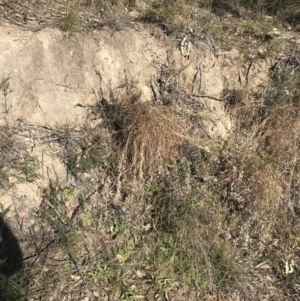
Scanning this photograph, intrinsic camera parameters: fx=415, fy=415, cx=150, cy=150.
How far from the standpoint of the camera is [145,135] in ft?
12.3

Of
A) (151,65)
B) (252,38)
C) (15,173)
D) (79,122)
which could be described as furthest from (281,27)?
(15,173)

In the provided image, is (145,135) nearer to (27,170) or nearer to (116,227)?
(116,227)

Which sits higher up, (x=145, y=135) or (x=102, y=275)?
(x=145, y=135)

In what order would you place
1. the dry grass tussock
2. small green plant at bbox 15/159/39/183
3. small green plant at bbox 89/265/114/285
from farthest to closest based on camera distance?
the dry grass tussock < small green plant at bbox 15/159/39/183 < small green plant at bbox 89/265/114/285

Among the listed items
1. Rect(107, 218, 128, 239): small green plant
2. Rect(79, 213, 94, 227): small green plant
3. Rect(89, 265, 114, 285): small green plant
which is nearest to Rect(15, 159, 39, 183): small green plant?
Rect(79, 213, 94, 227): small green plant

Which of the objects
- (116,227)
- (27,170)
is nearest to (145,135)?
(116,227)

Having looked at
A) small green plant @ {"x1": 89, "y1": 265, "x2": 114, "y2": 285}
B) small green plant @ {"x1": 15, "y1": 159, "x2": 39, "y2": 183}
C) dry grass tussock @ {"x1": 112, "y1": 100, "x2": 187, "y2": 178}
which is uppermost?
dry grass tussock @ {"x1": 112, "y1": 100, "x2": 187, "y2": 178}

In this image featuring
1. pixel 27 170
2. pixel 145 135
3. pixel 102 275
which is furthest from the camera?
pixel 145 135

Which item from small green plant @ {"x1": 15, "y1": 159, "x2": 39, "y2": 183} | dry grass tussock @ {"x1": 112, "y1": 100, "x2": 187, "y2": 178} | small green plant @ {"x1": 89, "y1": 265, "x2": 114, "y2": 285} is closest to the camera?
small green plant @ {"x1": 89, "y1": 265, "x2": 114, "y2": 285}

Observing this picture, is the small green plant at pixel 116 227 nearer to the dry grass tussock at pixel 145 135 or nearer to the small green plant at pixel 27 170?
the dry grass tussock at pixel 145 135

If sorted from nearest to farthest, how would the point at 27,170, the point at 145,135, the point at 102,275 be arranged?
1. the point at 102,275
2. the point at 27,170
3. the point at 145,135

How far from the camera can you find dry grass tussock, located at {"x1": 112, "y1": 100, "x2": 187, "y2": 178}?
379cm

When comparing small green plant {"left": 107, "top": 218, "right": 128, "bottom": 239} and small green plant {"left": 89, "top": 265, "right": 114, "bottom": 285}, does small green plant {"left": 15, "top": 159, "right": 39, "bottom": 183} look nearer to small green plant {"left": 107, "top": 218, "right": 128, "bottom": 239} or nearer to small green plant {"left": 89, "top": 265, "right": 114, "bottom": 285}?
small green plant {"left": 107, "top": 218, "right": 128, "bottom": 239}

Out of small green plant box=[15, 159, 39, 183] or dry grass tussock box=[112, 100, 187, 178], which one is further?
dry grass tussock box=[112, 100, 187, 178]
